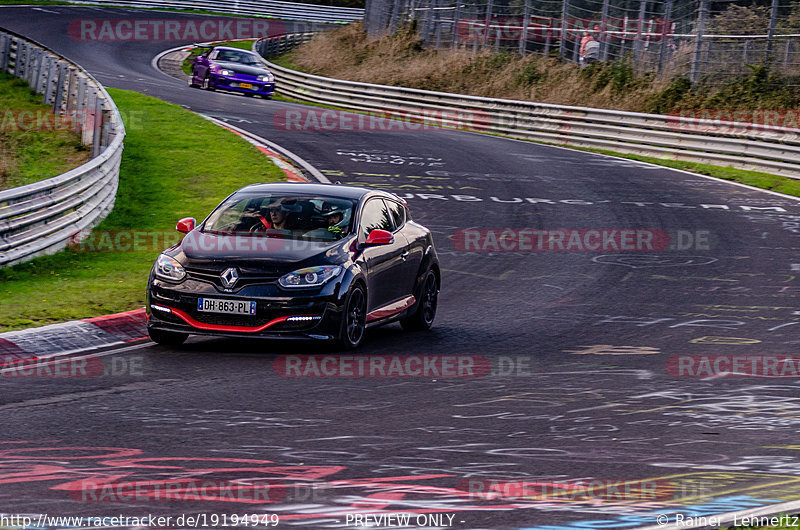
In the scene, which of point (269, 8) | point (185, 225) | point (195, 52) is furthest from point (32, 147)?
point (269, 8)

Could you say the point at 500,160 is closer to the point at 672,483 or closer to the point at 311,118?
the point at 311,118

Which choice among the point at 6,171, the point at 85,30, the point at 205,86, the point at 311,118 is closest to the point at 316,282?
the point at 6,171

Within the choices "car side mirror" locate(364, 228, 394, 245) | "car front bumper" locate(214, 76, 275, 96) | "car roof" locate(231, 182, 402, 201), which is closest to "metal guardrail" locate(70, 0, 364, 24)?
"car front bumper" locate(214, 76, 275, 96)

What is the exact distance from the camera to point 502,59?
136 feet

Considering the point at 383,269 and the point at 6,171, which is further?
the point at 6,171

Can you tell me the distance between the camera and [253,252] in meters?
10.8

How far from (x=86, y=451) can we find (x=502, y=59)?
36.0m

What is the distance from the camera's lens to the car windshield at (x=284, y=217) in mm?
11375

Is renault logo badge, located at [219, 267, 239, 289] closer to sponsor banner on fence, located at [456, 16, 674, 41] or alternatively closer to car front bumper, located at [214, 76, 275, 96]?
sponsor banner on fence, located at [456, 16, 674, 41]

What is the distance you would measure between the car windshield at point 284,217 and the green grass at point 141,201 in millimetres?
1525

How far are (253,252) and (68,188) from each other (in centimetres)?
593

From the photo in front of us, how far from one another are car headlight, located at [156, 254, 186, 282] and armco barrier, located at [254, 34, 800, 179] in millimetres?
18403

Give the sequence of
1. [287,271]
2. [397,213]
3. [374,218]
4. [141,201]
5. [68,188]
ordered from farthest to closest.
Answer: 1. [141,201]
2. [68,188]
3. [397,213]
4. [374,218]
5. [287,271]

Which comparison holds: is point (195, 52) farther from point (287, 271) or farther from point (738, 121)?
point (287, 271)
